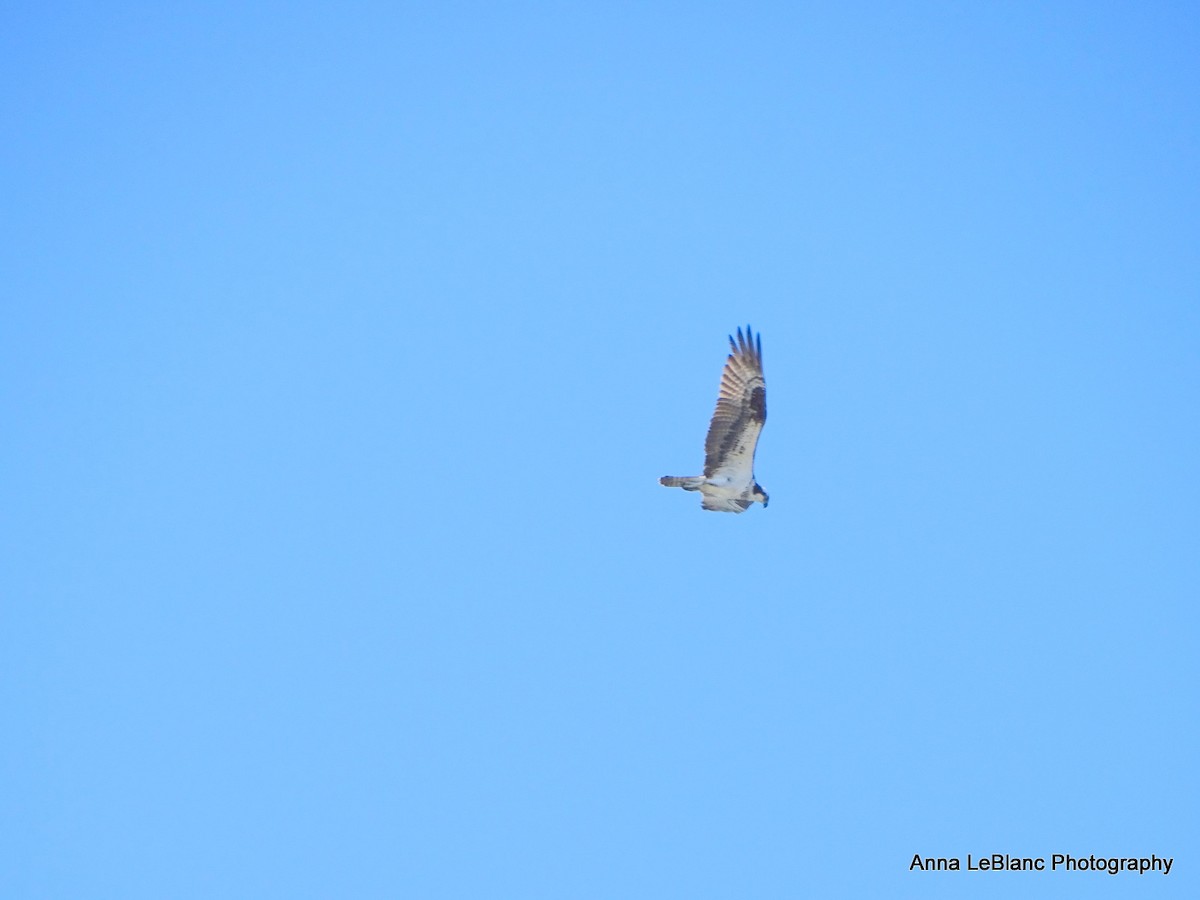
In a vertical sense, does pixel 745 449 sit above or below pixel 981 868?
above

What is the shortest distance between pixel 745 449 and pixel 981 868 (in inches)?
402

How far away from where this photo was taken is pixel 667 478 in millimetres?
25312

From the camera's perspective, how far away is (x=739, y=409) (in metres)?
24.8

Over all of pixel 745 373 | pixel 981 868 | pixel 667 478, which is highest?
A: pixel 745 373

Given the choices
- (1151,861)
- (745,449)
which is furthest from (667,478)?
(1151,861)

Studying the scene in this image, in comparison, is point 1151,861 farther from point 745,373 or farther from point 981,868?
point 745,373

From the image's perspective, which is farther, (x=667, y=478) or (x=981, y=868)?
(x=981, y=868)

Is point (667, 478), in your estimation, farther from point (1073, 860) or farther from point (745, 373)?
point (1073, 860)

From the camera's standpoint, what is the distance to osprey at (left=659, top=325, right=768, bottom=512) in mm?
24734

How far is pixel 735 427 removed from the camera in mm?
24891

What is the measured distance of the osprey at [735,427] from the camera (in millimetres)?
24734

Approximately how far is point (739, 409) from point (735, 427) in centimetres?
36

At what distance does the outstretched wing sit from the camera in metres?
24.7

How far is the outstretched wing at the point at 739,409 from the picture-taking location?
81.0ft
